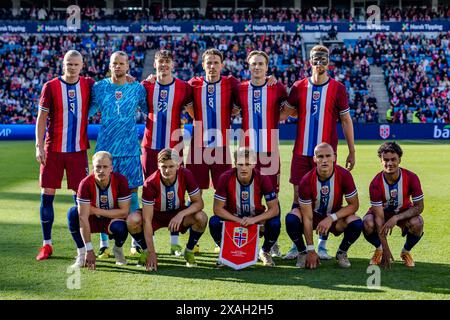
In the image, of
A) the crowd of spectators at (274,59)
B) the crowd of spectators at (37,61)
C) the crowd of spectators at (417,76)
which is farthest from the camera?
the crowd of spectators at (274,59)

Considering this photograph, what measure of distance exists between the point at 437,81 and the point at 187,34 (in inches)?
501

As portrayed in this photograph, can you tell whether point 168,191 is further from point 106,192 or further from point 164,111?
point 164,111

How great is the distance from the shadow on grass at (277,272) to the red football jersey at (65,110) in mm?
1047

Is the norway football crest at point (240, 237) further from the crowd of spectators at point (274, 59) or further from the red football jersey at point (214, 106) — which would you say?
the crowd of spectators at point (274, 59)

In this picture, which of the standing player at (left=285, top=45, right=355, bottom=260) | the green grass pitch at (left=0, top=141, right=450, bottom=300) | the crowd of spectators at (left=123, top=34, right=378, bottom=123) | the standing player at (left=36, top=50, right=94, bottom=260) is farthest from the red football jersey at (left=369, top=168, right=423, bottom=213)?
the crowd of spectators at (left=123, top=34, right=378, bottom=123)

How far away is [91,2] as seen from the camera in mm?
38594

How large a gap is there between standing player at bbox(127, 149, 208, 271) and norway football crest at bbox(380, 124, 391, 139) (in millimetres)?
19305

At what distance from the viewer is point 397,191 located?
5.86m

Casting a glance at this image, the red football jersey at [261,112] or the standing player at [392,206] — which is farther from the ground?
the red football jersey at [261,112]

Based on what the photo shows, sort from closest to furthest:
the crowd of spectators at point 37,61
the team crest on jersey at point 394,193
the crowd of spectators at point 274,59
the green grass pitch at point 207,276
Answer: the green grass pitch at point 207,276, the team crest on jersey at point 394,193, the crowd of spectators at point 37,61, the crowd of spectators at point 274,59

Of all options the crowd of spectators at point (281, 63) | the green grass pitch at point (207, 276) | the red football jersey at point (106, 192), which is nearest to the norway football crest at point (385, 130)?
the crowd of spectators at point (281, 63)

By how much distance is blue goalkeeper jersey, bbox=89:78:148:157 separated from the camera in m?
6.18

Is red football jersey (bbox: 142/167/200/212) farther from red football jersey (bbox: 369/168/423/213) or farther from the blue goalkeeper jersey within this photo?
red football jersey (bbox: 369/168/423/213)

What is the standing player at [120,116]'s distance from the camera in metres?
6.17
